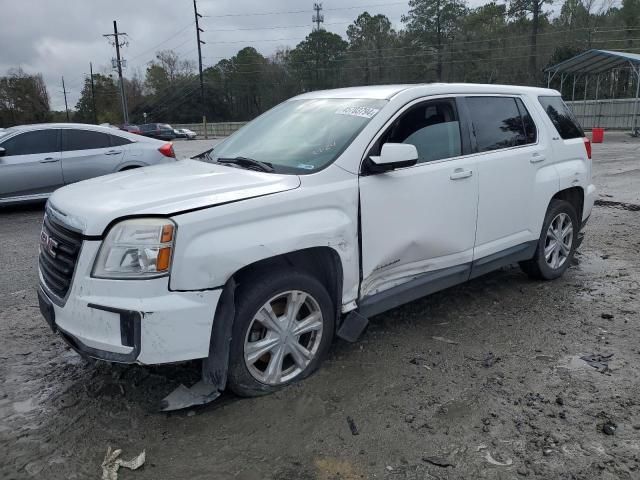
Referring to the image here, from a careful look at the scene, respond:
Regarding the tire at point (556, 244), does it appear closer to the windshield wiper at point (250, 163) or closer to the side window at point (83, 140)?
the windshield wiper at point (250, 163)

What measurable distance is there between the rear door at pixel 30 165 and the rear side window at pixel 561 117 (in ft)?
25.4

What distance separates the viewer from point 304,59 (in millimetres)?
64188

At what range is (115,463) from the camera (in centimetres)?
270

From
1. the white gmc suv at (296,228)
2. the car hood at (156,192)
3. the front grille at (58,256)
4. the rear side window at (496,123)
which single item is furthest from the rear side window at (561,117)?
the front grille at (58,256)

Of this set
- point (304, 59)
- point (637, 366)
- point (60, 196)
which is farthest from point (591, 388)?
point (304, 59)

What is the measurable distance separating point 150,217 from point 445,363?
2.17 m

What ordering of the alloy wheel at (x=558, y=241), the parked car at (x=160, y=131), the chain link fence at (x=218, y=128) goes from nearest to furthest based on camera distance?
1. the alloy wheel at (x=558, y=241)
2. the parked car at (x=160, y=131)
3. the chain link fence at (x=218, y=128)

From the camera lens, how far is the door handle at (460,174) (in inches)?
158

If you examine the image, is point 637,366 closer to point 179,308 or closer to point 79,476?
point 179,308

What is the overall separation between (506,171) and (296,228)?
218 centimetres

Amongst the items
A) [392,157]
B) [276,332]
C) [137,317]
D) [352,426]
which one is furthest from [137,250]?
[392,157]

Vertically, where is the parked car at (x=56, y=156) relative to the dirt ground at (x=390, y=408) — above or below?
above

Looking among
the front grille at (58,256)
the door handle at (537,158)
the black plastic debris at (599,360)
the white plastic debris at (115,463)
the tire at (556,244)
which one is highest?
the door handle at (537,158)

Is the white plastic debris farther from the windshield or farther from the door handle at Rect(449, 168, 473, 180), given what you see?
the door handle at Rect(449, 168, 473, 180)
